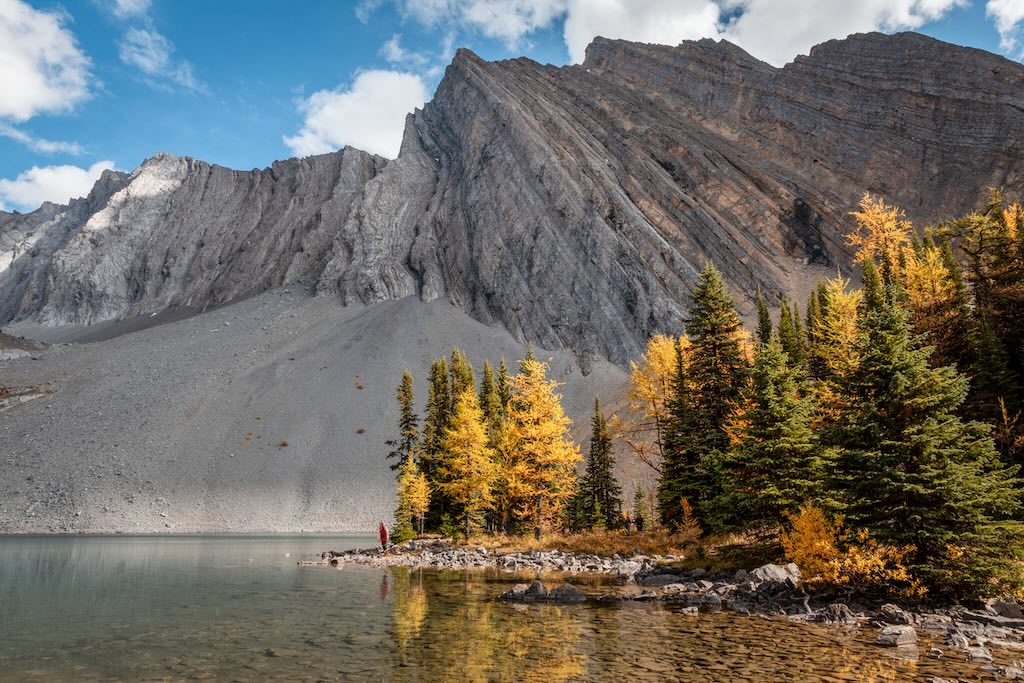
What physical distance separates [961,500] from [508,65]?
173 meters

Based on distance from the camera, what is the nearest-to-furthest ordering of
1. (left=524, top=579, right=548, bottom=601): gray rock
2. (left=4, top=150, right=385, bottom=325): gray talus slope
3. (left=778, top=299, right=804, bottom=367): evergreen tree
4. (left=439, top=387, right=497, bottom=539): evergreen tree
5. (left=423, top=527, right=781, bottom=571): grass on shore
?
(left=524, top=579, right=548, bottom=601): gray rock, (left=423, top=527, right=781, bottom=571): grass on shore, (left=439, top=387, right=497, bottom=539): evergreen tree, (left=778, top=299, right=804, bottom=367): evergreen tree, (left=4, top=150, right=385, bottom=325): gray talus slope

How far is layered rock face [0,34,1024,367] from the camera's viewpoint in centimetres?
12756

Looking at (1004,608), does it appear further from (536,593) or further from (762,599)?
(536,593)

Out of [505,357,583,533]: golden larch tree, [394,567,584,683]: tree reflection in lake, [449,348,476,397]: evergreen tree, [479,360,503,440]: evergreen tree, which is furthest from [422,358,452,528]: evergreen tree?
[394,567,584,683]: tree reflection in lake

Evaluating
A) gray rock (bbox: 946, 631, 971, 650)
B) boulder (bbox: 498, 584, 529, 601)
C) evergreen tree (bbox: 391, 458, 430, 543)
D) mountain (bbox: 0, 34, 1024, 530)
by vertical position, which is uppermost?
mountain (bbox: 0, 34, 1024, 530)

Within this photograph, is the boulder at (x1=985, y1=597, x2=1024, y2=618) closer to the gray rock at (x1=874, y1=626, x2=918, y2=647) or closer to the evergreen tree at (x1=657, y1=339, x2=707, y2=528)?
the gray rock at (x1=874, y1=626, x2=918, y2=647)

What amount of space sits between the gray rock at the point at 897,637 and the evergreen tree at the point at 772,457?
876 cm

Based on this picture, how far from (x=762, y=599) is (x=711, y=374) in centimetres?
1728

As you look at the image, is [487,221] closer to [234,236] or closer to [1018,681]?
[234,236]

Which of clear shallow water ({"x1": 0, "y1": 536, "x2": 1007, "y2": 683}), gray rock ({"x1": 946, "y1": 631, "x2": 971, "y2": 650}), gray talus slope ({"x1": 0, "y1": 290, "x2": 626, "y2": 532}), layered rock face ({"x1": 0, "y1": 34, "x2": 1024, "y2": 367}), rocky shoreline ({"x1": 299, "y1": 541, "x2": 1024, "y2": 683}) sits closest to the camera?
clear shallow water ({"x1": 0, "y1": 536, "x2": 1007, "y2": 683})

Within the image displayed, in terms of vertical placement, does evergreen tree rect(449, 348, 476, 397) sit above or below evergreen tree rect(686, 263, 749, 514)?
above

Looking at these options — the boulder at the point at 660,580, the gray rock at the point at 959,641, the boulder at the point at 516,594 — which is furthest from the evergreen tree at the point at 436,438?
the gray rock at the point at 959,641

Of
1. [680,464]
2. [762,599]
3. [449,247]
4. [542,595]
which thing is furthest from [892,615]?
[449,247]

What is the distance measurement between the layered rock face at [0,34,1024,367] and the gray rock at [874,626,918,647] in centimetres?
9964
